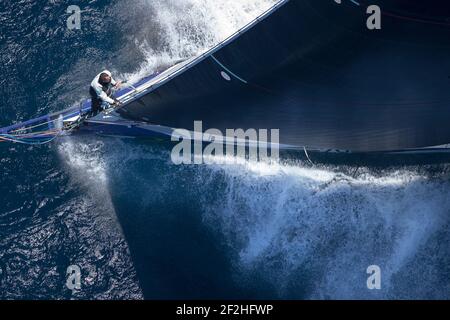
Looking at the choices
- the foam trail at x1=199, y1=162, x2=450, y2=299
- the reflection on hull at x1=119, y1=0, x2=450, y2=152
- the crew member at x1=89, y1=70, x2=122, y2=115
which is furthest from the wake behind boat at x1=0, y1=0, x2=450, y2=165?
the foam trail at x1=199, y1=162, x2=450, y2=299

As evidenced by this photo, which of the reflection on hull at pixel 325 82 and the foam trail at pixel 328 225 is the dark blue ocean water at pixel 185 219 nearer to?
the foam trail at pixel 328 225

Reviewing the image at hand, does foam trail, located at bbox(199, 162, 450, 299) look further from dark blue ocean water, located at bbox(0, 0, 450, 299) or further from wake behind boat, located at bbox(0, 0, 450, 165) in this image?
wake behind boat, located at bbox(0, 0, 450, 165)

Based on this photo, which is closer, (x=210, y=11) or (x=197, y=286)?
(x=197, y=286)

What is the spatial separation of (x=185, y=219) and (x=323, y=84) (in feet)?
22.6

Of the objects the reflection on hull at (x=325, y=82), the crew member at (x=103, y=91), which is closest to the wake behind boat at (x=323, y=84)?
the reflection on hull at (x=325, y=82)

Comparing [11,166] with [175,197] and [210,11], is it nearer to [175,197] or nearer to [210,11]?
[175,197]

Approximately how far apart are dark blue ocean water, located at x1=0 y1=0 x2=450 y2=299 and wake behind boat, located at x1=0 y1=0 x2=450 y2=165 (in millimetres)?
1640

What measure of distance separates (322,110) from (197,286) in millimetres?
7145

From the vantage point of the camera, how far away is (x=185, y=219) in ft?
65.9

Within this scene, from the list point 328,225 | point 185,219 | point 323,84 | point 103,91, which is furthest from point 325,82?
point 103,91

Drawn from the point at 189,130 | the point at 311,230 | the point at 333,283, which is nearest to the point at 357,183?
the point at 311,230

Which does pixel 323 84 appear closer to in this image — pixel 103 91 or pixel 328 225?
pixel 328 225

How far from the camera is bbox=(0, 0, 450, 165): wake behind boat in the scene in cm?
1553

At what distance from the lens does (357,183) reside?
2056 centimetres
